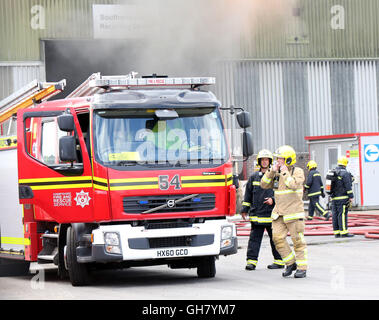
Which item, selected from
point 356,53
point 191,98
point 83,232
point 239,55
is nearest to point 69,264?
point 83,232

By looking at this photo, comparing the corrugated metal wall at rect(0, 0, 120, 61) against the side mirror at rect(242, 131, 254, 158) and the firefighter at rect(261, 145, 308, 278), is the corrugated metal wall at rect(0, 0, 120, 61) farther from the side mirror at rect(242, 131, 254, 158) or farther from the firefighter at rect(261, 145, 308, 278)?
the firefighter at rect(261, 145, 308, 278)

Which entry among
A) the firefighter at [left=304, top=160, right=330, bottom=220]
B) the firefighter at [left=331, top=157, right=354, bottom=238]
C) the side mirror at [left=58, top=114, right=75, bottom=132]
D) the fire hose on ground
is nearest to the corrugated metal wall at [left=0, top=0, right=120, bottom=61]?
the fire hose on ground

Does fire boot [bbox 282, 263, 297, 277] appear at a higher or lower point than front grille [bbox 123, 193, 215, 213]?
lower

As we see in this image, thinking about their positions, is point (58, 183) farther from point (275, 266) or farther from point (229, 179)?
point (275, 266)

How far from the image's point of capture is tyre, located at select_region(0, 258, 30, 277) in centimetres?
1332

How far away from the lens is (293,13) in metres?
31.2

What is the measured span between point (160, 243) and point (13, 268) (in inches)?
145

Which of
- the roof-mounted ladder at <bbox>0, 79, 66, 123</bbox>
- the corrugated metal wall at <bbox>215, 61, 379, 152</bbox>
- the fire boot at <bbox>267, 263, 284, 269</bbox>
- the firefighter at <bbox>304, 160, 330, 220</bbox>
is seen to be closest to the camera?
the fire boot at <bbox>267, 263, 284, 269</bbox>

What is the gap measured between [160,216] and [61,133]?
72.0 inches

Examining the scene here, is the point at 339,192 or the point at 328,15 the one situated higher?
the point at 328,15

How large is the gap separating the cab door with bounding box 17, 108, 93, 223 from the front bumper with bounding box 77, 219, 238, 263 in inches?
16.7

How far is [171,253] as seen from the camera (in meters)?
10.6

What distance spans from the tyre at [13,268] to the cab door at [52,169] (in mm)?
1937
